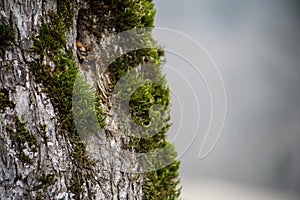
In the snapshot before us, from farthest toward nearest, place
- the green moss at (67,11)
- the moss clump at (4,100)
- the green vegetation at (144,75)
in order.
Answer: the green vegetation at (144,75)
the green moss at (67,11)
the moss clump at (4,100)

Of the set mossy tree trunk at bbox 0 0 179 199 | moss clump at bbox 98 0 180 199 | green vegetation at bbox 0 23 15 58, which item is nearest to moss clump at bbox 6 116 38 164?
mossy tree trunk at bbox 0 0 179 199

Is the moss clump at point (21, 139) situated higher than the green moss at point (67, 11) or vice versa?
the green moss at point (67, 11)

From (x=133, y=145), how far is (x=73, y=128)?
0.77ft

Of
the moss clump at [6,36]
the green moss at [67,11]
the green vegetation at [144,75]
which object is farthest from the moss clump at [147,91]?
the moss clump at [6,36]

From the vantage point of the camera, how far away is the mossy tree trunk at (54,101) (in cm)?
123

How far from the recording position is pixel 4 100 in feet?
4.00

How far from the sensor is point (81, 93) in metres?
1.31

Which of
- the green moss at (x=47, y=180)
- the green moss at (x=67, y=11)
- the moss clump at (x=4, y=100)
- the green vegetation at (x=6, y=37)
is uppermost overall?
the green moss at (x=67, y=11)

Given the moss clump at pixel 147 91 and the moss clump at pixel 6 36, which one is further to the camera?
the moss clump at pixel 147 91

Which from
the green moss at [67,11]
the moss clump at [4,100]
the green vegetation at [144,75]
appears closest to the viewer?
the moss clump at [4,100]

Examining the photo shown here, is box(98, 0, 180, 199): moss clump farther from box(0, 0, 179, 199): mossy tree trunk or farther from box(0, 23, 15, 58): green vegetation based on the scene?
box(0, 23, 15, 58): green vegetation

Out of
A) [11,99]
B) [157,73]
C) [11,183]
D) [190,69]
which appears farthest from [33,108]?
[190,69]

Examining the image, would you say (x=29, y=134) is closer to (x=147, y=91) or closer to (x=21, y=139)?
(x=21, y=139)

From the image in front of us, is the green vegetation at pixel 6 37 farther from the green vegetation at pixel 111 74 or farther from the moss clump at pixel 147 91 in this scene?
the moss clump at pixel 147 91
